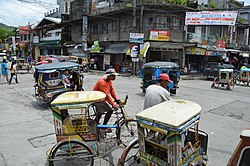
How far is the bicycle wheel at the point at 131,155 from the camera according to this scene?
357 cm

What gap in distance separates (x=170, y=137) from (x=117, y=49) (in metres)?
20.2

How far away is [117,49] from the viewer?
22.4m

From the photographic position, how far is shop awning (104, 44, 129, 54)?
21489 mm

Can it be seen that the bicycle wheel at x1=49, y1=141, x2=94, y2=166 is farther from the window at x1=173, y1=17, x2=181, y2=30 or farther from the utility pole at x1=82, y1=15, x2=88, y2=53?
the utility pole at x1=82, y1=15, x2=88, y2=53

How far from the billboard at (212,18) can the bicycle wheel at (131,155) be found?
54.3 feet

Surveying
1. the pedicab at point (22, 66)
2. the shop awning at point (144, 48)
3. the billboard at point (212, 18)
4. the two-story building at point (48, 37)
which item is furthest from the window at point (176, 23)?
the two-story building at point (48, 37)

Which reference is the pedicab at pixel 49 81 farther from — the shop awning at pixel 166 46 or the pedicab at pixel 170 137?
the shop awning at pixel 166 46

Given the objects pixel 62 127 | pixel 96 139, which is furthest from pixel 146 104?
pixel 62 127

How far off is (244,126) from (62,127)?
5673mm

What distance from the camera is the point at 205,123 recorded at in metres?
6.73

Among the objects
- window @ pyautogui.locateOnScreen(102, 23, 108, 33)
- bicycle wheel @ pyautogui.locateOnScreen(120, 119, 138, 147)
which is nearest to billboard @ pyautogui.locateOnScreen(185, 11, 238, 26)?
window @ pyautogui.locateOnScreen(102, 23, 108, 33)

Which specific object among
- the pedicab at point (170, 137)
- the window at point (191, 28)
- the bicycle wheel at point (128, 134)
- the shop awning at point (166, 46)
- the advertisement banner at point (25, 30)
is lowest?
the bicycle wheel at point (128, 134)

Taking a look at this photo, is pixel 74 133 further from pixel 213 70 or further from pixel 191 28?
pixel 191 28

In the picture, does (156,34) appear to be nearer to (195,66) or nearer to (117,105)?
(195,66)
